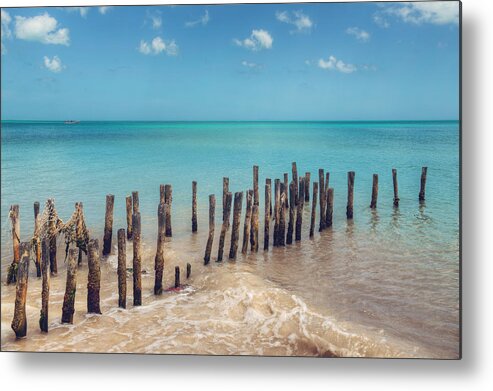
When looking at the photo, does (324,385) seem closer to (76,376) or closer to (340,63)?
(76,376)

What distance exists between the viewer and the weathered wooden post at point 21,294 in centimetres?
465

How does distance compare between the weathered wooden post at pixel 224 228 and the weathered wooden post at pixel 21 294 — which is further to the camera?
the weathered wooden post at pixel 224 228

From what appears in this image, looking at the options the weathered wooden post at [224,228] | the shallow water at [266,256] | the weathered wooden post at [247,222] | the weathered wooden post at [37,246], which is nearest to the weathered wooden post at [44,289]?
the shallow water at [266,256]

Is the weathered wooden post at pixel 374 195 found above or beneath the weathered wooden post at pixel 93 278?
above

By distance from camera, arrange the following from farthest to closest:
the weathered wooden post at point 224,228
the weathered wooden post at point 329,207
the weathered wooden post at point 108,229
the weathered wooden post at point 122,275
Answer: the weathered wooden post at point 329,207 < the weathered wooden post at point 108,229 < the weathered wooden post at point 224,228 < the weathered wooden post at point 122,275

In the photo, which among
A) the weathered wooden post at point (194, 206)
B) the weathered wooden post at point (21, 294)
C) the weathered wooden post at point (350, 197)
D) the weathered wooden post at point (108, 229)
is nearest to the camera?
the weathered wooden post at point (21, 294)

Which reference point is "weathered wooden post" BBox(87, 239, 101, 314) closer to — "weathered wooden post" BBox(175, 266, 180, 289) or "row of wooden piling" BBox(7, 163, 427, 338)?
"row of wooden piling" BBox(7, 163, 427, 338)

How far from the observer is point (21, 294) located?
186 inches

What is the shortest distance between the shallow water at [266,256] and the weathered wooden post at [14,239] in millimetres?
71

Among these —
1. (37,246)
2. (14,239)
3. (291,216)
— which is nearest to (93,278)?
(14,239)

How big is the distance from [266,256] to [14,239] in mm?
2891

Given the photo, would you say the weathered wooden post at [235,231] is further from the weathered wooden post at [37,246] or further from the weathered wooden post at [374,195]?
the weathered wooden post at [374,195]

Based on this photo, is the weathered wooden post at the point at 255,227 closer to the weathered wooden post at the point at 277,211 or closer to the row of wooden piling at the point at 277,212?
the row of wooden piling at the point at 277,212

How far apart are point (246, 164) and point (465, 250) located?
4.40 m
